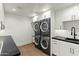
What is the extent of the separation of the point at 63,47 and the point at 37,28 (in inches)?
18.5

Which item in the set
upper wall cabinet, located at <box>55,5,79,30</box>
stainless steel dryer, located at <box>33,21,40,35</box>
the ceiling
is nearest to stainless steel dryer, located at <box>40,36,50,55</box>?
stainless steel dryer, located at <box>33,21,40,35</box>

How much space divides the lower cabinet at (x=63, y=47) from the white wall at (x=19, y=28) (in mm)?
345

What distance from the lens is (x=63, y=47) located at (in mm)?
1113

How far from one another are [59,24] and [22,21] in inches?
19.4

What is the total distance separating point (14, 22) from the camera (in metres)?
1.00

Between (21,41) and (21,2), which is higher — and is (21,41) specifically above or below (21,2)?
below

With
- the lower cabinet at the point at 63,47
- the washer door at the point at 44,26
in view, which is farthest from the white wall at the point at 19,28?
the lower cabinet at the point at 63,47

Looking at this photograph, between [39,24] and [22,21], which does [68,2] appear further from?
[22,21]

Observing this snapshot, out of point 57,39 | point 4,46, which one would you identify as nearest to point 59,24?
point 57,39

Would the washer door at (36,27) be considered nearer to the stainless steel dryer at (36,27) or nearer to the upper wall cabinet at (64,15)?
the stainless steel dryer at (36,27)

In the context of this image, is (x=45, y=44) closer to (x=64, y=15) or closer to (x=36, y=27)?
(x=36, y=27)

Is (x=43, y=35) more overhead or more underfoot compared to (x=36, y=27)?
more underfoot

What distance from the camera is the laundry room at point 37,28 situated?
3.12ft

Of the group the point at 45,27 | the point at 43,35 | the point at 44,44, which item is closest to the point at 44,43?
the point at 44,44
